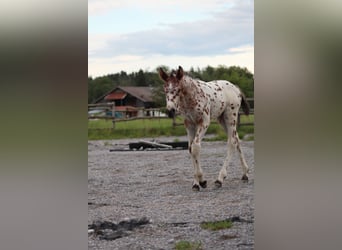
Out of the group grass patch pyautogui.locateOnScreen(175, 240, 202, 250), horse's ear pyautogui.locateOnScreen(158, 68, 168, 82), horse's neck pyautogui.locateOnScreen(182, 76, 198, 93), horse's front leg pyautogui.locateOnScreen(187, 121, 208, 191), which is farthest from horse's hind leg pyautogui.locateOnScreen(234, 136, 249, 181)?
horse's ear pyautogui.locateOnScreen(158, 68, 168, 82)

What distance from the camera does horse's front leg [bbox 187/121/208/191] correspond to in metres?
3.57

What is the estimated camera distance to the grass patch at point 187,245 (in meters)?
3.45

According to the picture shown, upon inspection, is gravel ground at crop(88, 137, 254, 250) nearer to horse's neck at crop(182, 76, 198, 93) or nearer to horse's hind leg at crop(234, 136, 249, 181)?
horse's hind leg at crop(234, 136, 249, 181)

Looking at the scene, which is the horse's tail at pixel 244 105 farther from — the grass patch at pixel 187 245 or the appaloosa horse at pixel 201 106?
the grass patch at pixel 187 245

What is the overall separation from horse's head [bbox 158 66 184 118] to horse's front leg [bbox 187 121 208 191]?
0.20m

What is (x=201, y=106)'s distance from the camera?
3.63 m

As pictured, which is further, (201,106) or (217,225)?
(201,106)

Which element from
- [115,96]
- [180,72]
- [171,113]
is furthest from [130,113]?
[180,72]

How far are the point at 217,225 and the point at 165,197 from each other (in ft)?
1.40

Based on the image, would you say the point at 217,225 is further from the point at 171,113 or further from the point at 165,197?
the point at 171,113

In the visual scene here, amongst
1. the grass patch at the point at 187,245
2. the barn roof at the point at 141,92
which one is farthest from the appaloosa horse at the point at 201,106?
the grass patch at the point at 187,245
